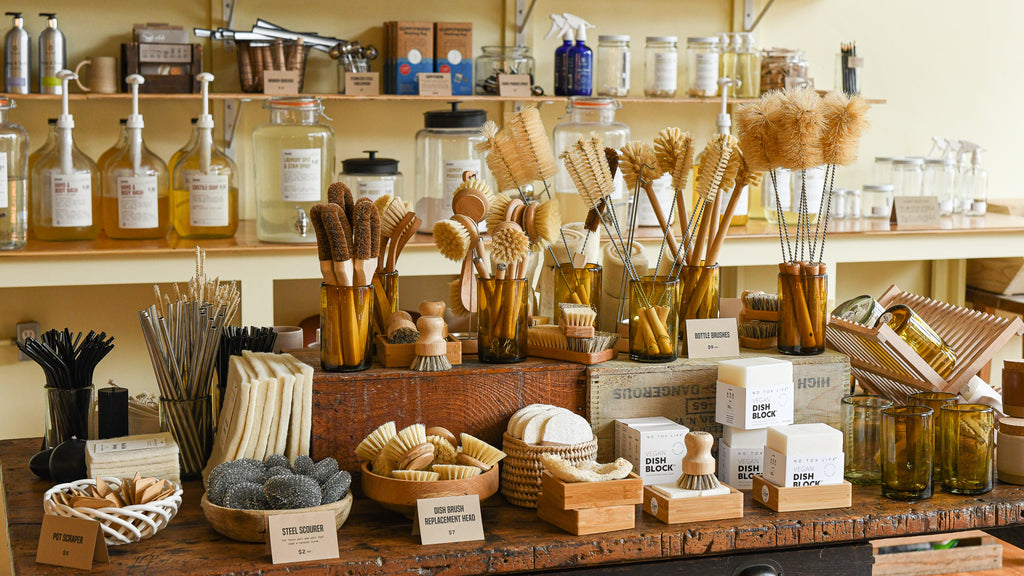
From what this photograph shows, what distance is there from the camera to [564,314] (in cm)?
133

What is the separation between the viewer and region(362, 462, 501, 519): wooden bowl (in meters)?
1.14

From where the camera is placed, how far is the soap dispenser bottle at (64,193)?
2482 millimetres

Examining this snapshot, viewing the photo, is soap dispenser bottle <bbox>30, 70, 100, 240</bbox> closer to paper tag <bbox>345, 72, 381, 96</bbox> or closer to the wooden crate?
paper tag <bbox>345, 72, 381, 96</bbox>

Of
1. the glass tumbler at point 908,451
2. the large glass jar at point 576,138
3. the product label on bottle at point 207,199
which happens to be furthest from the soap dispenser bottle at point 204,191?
the glass tumbler at point 908,451

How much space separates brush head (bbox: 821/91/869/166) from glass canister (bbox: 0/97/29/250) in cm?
195

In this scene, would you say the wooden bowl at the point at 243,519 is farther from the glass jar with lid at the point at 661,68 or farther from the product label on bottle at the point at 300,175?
the glass jar with lid at the point at 661,68

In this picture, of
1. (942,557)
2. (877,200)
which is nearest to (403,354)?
(942,557)

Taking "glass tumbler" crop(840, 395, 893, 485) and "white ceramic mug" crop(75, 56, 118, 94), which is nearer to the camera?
"glass tumbler" crop(840, 395, 893, 485)

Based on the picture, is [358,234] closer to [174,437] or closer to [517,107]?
[174,437]

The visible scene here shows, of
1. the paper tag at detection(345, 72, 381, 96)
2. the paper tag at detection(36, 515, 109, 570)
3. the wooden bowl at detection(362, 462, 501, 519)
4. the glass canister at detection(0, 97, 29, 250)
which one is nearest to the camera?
the paper tag at detection(36, 515, 109, 570)

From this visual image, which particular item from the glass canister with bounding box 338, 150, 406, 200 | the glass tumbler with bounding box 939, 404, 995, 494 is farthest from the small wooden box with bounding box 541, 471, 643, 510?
the glass canister with bounding box 338, 150, 406, 200

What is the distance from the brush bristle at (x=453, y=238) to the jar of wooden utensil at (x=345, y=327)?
0.35ft

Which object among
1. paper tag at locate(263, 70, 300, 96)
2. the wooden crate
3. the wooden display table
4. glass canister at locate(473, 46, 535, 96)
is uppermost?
glass canister at locate(473, 46, 535, 96)

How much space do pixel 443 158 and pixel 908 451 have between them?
5.99 feet
